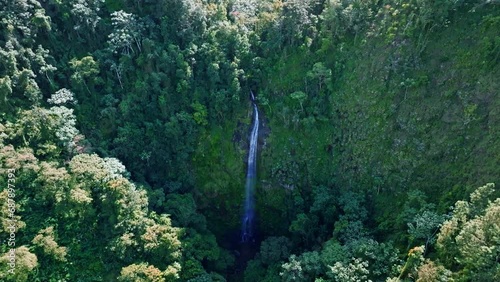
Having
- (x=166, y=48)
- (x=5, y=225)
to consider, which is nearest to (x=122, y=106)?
(x=166, y=48)

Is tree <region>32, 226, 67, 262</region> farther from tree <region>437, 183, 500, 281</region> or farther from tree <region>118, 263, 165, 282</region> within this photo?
tree <region>437, 183, 500, 281</region>

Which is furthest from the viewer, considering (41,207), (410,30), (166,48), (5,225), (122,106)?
(166,48)

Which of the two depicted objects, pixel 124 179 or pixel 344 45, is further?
pixel 344 45

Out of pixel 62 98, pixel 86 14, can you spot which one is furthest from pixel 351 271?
pixel 86 14

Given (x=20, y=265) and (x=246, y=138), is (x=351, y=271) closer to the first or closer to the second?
(x=246, y=138)

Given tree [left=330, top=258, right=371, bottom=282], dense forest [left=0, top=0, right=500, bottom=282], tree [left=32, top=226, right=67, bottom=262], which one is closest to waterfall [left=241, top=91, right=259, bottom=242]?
dense forest [left=0, top=0, right=500, bottom=282]

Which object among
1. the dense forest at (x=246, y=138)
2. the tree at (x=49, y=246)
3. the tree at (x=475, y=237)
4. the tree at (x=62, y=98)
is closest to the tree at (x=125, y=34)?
the dense forest at (x=246, y=138)

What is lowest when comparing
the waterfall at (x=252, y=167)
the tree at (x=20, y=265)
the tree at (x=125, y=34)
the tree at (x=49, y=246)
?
the tree at (x=20, y=265)

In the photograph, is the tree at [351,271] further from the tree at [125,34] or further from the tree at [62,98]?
the tree at [125,34]

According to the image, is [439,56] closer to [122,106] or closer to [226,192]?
[226,192]
